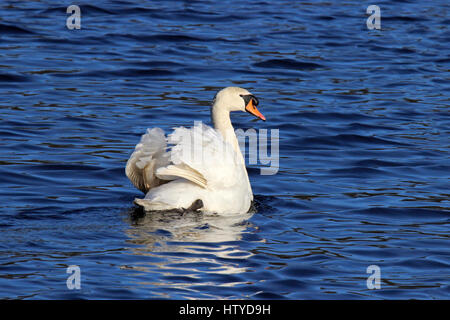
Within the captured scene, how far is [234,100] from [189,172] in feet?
5.74

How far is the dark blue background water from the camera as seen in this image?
8438mm

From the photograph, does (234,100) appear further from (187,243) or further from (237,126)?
(237,126)

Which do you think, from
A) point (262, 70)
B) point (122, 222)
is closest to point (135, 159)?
point (122, 222)

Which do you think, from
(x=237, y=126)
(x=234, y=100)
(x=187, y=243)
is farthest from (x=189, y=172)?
(x=237, y=126)

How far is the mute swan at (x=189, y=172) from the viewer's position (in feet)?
31.9

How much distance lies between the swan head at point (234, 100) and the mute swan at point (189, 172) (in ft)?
2.80

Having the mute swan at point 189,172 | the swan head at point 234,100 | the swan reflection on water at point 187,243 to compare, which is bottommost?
the swan reflection on water at point 187,243

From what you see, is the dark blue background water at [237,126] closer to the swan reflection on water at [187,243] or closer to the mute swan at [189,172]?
the swan reflection on water at [187,243]

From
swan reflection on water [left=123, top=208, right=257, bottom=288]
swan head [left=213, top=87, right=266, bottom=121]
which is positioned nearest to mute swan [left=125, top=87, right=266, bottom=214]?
swan reflection on water [left=123, top=208, right=257, bottom=288]

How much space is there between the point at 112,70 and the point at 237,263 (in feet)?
30.6

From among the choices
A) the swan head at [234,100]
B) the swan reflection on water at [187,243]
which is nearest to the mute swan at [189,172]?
the swan reflection on water at [187,243]

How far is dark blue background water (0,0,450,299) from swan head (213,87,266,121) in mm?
1104
